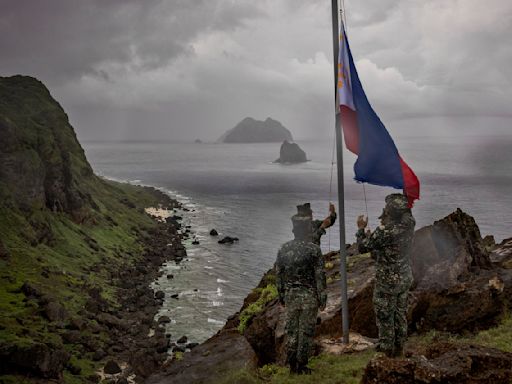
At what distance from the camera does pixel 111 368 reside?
29.6m

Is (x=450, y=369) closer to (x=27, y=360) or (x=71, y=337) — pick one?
(x=27, y=360)

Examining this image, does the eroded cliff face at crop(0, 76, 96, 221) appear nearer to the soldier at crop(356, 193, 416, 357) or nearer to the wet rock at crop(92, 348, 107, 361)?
the wet rock at crop(92, 348, 107, 361)

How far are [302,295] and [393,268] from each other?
2.08 meters

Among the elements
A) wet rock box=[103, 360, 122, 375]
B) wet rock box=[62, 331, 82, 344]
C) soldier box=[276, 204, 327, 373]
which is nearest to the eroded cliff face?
wet rock box=[62, 331, 82, 344]

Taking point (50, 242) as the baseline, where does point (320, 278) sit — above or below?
above

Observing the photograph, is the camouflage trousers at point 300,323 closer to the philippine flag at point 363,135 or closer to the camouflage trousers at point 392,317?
the camouflage trousers at point 392,317

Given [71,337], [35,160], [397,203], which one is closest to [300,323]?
[397,203]

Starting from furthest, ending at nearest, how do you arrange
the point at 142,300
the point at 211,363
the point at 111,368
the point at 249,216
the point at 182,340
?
the point at 249,216 → the point at 142,300 → the point at 182,340 → the point at 111,368 → the point at 211,363

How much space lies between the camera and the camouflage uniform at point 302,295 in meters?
9.54

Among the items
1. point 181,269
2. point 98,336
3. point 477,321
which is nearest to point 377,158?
point 477,321

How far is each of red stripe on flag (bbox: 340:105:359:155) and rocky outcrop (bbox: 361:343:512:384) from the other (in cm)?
554

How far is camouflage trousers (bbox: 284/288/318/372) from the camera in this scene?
9539 mm

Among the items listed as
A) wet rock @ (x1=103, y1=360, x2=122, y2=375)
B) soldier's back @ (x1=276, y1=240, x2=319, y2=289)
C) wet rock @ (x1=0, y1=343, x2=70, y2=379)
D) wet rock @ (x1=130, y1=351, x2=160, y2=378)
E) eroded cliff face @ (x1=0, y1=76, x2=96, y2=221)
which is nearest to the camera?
soldier's back @ (x1=276, y1=240, x2=319, y2=289)

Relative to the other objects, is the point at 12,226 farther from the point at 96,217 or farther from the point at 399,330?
the point at 399,330
